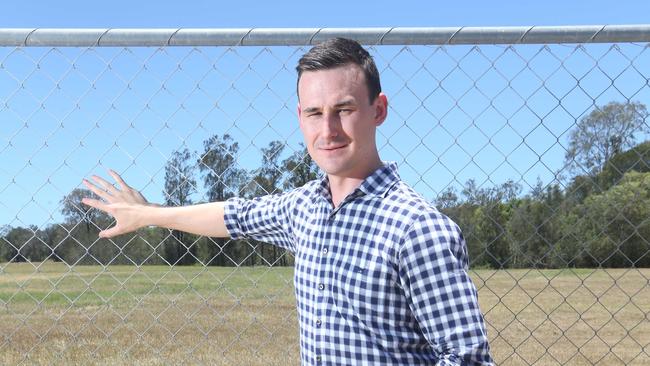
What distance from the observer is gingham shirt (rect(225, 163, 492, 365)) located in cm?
126

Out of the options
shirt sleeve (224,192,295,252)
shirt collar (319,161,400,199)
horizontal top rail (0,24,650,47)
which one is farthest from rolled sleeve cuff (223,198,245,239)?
horizontal top rail (0,24,650,47)

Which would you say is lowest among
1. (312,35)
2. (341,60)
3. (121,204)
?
(121,204)

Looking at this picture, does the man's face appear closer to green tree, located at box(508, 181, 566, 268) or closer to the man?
the man

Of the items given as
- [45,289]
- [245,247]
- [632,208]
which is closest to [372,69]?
[245,247]

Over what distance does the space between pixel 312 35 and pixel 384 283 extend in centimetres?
139

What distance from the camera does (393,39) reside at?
254 cm

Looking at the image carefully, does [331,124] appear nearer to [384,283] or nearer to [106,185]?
[384,283]

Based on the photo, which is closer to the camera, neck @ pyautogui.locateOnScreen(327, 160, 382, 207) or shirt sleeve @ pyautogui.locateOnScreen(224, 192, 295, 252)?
neck @ pyautogui.locateOnScreen(327, 160, 382, 207)

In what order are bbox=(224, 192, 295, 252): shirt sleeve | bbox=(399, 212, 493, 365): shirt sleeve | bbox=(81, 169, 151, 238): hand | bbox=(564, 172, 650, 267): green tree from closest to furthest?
bbox=(399, 212, 493, 365): shirt sleeve, bbox=(224, 192, 295, 252): shirt sleeve, bbox=(81, 169, 151, 238): hand, bbox=(564, 172, 650, 267): green tree

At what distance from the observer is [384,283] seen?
134 centimetres

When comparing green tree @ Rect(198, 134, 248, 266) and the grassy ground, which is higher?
green tree @ Rect(198, 134, 248, 266)

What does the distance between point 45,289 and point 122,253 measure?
1.06 m

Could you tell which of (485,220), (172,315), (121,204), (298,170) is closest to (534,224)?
(485,220)

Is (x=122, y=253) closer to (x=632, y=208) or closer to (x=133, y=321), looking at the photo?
(x=133, y=321)
